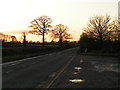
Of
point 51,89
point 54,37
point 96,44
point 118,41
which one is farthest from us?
point 54,37

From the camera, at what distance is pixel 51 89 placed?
748 centimetres

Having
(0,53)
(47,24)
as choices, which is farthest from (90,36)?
(0,53)

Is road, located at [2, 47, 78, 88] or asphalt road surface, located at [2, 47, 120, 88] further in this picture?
road, located at [2, 47, 78, 88]

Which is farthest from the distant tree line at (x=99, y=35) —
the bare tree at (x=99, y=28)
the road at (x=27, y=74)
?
the road at (x=27, y=74)

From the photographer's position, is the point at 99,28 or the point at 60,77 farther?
the point at 99,28

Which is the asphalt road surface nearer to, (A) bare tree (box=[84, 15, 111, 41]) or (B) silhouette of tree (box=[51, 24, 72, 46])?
(A) bare tree (box=[84, 15, 111, 41])

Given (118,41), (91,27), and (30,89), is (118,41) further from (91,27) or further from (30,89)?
(30,89)

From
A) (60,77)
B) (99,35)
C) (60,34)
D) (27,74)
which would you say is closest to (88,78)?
(60,77)

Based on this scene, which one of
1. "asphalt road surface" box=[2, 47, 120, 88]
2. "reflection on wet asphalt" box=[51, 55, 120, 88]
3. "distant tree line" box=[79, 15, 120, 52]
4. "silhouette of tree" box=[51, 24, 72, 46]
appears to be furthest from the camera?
"silhouette of tree" box=[51, 24, 72, 46]

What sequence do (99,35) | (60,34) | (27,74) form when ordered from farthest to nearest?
1. (60,34)
2. (99,35)
3. (27,74)

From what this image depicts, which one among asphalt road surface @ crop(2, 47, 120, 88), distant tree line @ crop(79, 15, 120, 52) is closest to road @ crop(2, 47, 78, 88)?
asphalt road surface @ crop(2, 47, 120, 88)

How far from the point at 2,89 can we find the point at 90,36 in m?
44.6

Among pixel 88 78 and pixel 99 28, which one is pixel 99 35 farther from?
pixel 88 78

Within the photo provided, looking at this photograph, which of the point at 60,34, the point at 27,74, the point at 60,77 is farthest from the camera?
the point at 60,34
